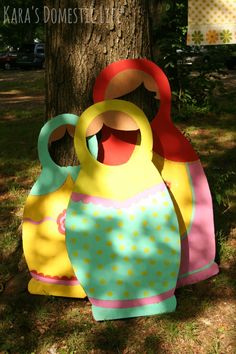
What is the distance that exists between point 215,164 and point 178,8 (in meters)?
2.40

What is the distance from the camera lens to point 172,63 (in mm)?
5965

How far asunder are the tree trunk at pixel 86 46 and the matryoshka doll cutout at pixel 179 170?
0.78ft

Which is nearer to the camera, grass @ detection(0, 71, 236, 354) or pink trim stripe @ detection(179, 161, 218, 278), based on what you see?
grass @ detection(0, 71, 236, 354)

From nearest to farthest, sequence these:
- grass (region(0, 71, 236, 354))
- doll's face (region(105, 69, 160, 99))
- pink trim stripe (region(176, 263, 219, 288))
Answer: grass (region(0, 71, 236, 354)), doll's face (region(105, 69, 160, 99)), pink trim stripe (region(176, 263, 219, 288))

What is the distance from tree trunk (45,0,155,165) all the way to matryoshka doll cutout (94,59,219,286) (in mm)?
238

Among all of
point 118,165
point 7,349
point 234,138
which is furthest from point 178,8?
point 7,349

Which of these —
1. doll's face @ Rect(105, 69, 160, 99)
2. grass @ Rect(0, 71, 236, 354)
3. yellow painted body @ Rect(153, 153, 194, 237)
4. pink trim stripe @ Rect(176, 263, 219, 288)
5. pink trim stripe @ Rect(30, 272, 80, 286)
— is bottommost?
grass @ Rect(0, 71, 236, 354)

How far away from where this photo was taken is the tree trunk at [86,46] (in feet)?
8.57

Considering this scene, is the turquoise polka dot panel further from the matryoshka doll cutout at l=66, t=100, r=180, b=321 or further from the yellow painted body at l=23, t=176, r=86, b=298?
the yellow painted body at l=23, t=176, r=86, b=298

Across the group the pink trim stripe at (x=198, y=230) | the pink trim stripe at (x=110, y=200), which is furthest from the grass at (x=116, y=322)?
the pink trim stripe at (x=110, y=200)

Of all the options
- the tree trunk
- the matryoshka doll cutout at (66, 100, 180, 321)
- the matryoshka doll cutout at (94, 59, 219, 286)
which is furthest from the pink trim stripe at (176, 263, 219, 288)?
the tree trunk

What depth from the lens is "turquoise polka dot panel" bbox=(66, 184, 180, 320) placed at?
7.93 ft

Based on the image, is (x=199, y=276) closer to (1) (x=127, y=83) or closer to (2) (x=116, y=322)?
(2) (x=116, y=322)

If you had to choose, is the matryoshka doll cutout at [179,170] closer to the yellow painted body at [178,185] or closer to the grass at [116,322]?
the yellow painted body at [178,185]
